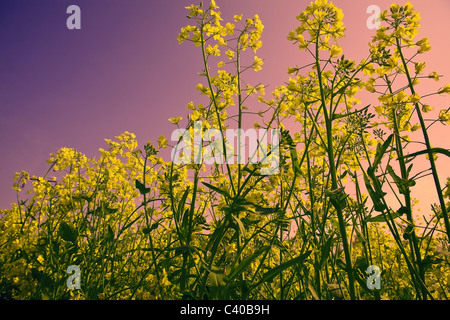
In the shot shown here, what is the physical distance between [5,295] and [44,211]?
2.63 feet

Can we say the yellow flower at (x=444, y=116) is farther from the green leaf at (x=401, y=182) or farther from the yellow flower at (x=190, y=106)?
the yellow flower at (x=190, y=106)

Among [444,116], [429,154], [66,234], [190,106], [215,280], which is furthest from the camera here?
[190,106]

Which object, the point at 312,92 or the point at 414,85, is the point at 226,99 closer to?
the point at 312,92

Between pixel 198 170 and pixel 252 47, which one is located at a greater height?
pixel 252 47

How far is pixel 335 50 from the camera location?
67.5 inches

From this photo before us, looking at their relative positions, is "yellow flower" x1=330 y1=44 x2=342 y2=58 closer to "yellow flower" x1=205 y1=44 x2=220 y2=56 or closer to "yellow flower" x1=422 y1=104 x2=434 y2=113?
"yellow flower" x1=422 y1=104 x2=434 y2=113

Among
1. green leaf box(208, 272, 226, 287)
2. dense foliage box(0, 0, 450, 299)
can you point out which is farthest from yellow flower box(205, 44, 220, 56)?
green leaf box(208, 272, 226, 287)

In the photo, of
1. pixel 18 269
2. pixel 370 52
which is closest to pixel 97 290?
pixel 18 269

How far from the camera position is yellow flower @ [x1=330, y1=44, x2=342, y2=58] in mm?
1708

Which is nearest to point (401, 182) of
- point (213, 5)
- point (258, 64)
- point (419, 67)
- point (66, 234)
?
point (419, 67)

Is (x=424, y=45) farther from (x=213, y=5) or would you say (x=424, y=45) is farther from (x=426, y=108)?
(x=213, y=5)
